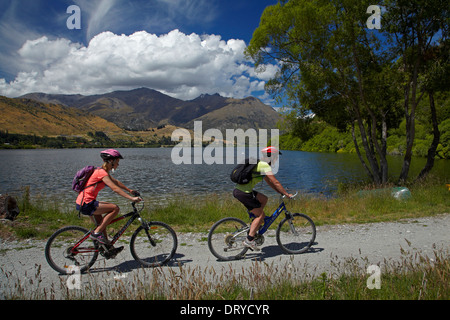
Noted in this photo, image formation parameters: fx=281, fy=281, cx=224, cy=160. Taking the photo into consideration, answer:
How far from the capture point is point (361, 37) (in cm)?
1734

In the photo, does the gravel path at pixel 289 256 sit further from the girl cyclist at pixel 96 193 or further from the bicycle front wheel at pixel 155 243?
the girl cyclist at pixel 96 193

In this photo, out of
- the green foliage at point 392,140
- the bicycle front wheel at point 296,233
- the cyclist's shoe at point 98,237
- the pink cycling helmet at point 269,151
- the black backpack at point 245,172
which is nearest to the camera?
the cyclist's shoe at point 98,237

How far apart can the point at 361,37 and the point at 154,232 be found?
17503 millimetres

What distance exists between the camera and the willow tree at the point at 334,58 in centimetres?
1622

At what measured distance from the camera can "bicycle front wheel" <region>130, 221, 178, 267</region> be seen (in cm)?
618

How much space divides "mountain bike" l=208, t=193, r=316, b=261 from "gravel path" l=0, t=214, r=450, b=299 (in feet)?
0.69

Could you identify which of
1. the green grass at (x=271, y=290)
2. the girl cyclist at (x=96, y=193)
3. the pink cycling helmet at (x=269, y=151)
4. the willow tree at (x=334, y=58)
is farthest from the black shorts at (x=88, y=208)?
the willow tree at (x=334, y=58)

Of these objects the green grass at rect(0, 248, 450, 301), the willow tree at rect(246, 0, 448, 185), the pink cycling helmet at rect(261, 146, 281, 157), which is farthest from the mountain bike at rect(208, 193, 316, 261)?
the willow tree at rect(246, 0, 448, 185)

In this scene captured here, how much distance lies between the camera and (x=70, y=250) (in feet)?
18.8

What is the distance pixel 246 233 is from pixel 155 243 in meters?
2.11

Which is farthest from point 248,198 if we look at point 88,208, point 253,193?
point 88,208
